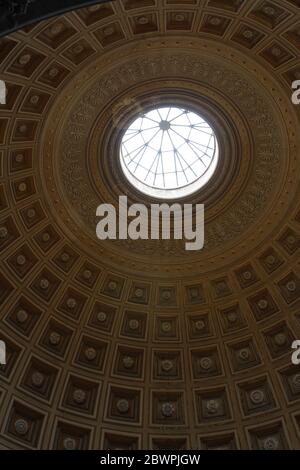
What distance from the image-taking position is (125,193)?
2250 centimetres

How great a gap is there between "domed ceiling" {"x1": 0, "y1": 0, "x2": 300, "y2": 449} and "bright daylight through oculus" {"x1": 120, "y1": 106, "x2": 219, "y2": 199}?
52.0 inches

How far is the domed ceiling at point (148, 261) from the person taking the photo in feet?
62.2

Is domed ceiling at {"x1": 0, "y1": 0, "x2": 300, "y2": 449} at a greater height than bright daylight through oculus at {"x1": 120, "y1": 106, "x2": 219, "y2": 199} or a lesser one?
lesser

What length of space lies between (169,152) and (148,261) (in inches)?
216

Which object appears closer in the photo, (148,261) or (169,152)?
(148,261)

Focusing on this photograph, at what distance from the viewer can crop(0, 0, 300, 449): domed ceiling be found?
19.0 metres

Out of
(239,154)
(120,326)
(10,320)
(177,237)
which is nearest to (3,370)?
(10,320)

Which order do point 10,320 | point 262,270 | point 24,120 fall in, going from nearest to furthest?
point 24,120, point 10,320, point 262,270

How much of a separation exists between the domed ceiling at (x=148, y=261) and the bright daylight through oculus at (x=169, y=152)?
132 centimetres

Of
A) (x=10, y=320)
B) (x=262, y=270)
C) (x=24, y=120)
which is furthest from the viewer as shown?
(x=262, y=270)

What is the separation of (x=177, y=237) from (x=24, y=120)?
7.35 m

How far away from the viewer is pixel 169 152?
2552cm

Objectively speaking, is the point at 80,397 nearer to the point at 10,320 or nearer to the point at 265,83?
the point at 10,320

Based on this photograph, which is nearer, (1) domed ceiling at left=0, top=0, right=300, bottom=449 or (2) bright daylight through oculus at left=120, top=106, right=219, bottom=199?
(1) domed ceiling at left=0, top=0, right=300, bottom=449
